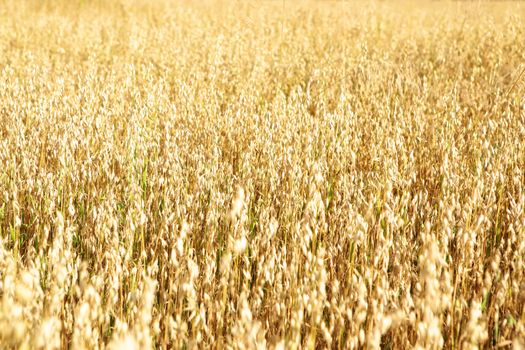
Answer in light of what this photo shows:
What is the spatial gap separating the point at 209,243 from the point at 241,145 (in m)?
1.29

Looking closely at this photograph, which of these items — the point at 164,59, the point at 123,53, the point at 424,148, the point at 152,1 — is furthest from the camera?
the point at 152,1

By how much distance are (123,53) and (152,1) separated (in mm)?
3995

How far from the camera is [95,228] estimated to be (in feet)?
6.20

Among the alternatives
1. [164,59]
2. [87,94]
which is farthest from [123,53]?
[87,94]

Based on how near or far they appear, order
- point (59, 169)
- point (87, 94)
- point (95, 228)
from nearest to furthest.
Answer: point (95, 228) → point (59, 169) → point (87, 94)

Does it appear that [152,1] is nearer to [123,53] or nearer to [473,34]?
[123,53]

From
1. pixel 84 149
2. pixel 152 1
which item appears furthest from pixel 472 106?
pixel 152 1

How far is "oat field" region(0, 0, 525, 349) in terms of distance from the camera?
1.43m

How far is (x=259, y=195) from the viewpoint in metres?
2.53

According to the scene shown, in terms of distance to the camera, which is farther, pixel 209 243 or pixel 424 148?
pixel 424 148

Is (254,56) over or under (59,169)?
over

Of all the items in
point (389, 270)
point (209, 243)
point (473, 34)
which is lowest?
point (389, 270)

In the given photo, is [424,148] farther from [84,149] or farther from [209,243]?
[84,149]

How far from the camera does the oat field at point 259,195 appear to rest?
1.43 meters
